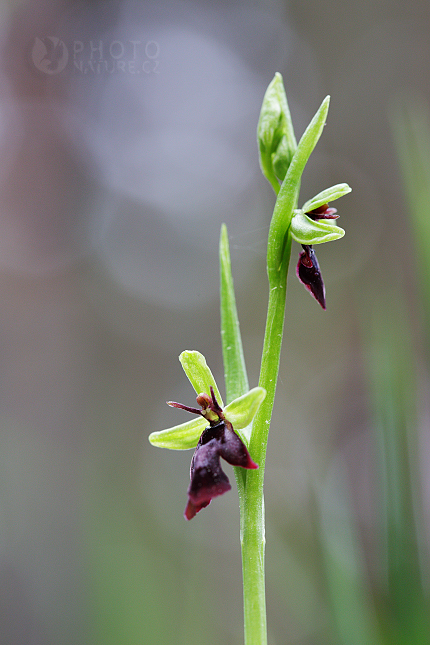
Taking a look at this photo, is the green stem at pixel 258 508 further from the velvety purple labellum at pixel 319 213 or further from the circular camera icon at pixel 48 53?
the circular camera icon at pixel 48 53

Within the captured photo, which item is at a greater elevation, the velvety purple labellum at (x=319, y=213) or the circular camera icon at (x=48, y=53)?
the circular camera icon at (x=48, y=53)

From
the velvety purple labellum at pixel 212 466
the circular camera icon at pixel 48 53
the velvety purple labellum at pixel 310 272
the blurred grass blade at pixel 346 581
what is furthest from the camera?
the circular camera icon at pixel 48 53

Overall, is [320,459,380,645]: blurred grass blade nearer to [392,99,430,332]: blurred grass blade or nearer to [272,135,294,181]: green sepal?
[392,99,430,332]: blurred grass blade

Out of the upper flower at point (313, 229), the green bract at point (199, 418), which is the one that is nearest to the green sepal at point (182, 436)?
the green bract at point (199, 418)

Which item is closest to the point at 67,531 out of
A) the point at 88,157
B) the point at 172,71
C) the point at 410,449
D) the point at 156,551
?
the point at 156,551

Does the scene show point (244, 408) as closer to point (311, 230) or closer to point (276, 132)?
point (311, 230)

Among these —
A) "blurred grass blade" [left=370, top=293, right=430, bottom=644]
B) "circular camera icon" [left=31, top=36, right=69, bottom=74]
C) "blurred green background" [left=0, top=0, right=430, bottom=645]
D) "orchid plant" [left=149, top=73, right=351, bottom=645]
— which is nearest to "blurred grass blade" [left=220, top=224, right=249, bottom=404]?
"orchid plant" [left=149, top=73, right=351, bottom=645]
